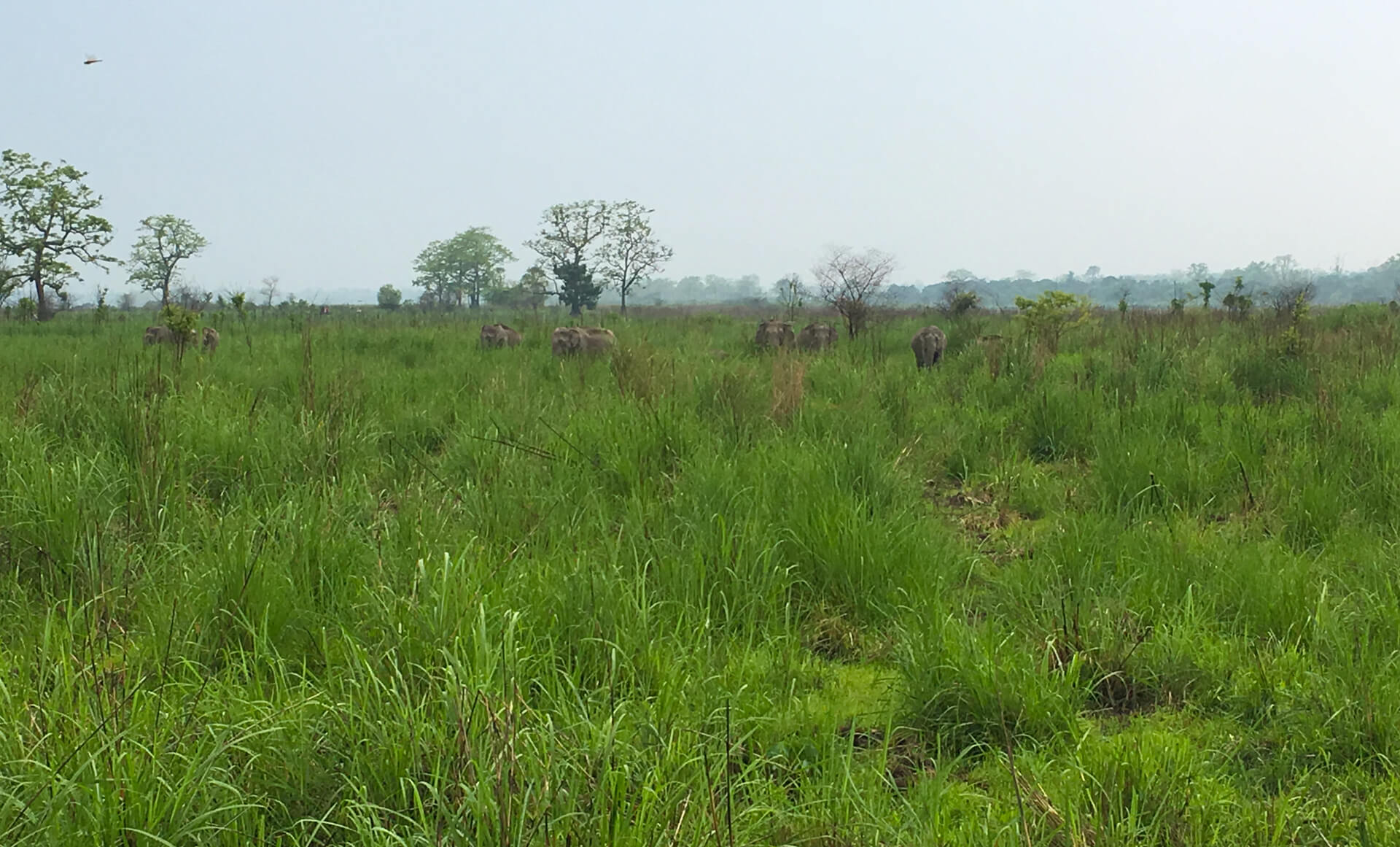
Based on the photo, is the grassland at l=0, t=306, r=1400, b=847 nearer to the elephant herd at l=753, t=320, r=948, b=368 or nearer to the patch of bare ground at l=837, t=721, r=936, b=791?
the patch of bare ground at l=837, t=721, r=936, b=791

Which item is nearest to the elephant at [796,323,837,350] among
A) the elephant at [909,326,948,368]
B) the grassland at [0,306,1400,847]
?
the elephant at [909,326,948,368]

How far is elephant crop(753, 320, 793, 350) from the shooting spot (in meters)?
11.6

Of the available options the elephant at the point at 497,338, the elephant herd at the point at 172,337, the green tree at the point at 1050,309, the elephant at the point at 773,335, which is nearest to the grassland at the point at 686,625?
the green tree at the point at 1050,309

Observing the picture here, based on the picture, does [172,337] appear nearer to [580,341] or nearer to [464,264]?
[580,341]

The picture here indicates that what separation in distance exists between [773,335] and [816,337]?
625 mm

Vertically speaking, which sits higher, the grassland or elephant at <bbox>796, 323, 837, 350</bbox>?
elephant at <bbox>796, 323, 837, 350</bbox>

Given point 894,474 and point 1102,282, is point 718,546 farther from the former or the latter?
point 1102,282

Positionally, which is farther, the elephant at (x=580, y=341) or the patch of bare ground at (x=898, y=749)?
the elephant at (x=580, y=341)

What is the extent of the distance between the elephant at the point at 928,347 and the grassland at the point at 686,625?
4256mm

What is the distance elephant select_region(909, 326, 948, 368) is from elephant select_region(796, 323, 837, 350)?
185 cm

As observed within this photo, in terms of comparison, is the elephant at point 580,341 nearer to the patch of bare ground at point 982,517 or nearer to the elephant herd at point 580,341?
the elephant herd at point 580,341

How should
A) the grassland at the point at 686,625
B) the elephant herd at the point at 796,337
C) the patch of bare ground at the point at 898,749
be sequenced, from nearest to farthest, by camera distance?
the grassland at the point at 686,625 → the patch of bare ground at the point at 898,749 → the elephant herd at the point at 796,337

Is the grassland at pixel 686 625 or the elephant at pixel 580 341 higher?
the elephant at pixel 580 341

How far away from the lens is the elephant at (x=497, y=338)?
1221cm
